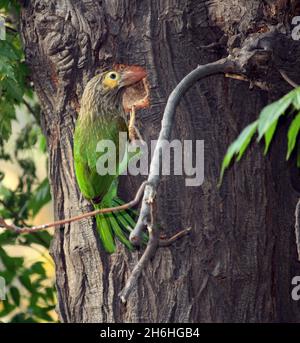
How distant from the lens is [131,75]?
7.82 ft

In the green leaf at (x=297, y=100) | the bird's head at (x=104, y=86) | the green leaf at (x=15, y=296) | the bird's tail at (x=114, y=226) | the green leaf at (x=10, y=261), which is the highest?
the bird's head at (x=104, y=86)

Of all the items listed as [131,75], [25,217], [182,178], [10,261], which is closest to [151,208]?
[182,178]

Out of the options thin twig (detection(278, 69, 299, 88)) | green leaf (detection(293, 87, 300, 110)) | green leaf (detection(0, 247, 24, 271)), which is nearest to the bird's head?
thin twig (detection(278, 69, 299, 88))

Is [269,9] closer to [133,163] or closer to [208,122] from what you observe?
[208,122]

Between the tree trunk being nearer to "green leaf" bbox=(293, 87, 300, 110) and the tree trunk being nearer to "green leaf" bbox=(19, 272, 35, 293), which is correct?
"green leaf" bbox=(293, 87, 300, 110)

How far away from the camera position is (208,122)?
2396 millimetres

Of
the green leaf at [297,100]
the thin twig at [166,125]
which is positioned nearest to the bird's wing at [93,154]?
the thin twig at [166,125]

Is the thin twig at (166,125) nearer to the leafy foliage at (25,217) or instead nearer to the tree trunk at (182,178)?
the tree trunk at (182,178)

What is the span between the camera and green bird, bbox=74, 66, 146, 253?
93.8 inches

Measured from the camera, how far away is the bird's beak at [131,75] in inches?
93.7

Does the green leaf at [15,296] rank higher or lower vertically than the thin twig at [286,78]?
lower

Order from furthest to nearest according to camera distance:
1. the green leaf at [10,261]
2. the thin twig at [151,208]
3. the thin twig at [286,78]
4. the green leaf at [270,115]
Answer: the green leaf at [10,261] → the thin twig at [286,78] → the thin twig at [151,208] → the green leaf at [270,115]

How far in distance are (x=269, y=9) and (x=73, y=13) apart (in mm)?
573

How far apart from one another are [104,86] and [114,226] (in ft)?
1.34
